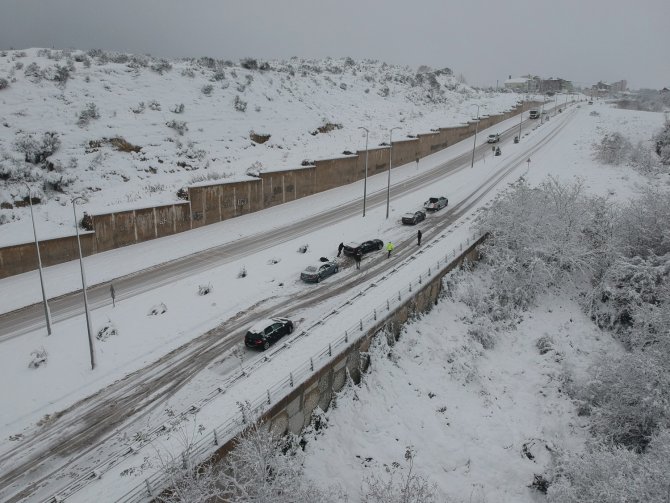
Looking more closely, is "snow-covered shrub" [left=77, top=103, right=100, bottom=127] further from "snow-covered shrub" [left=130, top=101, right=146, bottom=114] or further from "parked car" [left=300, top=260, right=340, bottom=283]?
"parked car" [left=300, top=260, right=340, bottom=283]

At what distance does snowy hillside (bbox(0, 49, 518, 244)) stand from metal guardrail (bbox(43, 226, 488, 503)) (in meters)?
18.2

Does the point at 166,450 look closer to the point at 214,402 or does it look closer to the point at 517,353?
the point at 214,402

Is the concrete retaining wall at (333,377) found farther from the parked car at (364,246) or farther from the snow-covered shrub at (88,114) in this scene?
the snow-covered shrub at (88,114)

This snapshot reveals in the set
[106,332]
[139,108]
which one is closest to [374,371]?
[106,332]

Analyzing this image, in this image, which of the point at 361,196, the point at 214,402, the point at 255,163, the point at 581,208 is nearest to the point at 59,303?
the point at 214,402

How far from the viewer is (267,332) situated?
20.3 m

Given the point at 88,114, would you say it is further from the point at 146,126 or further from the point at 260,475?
the point at 260,475

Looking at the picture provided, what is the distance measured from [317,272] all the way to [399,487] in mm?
13358

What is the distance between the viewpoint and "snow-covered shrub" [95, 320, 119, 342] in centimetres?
2130

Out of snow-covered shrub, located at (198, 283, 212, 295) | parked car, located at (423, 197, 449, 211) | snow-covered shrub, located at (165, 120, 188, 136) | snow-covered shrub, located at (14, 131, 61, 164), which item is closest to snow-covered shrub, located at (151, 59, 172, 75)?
snow-covered shrub, located at (165, 120, 188, 136)

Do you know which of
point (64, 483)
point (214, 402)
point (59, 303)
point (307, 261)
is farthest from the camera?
point (307, 261)

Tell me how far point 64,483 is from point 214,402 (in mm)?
4957

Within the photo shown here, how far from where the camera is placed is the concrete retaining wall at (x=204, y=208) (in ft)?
90.9

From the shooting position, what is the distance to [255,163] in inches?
1810
